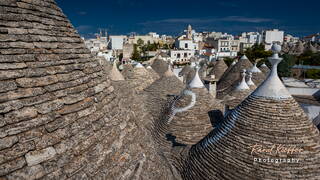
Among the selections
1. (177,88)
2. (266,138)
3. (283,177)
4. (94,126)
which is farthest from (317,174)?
(177,88)

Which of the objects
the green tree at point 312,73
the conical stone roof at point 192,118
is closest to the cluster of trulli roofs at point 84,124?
the conical stone roof at point 192,118

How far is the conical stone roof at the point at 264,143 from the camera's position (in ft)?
16.4

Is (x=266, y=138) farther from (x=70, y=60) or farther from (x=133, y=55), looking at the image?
(x=133, y=55)

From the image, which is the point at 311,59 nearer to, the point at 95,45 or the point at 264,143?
the point at 264,143

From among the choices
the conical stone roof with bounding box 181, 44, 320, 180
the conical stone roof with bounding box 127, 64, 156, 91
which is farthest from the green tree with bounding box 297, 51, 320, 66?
the conical stone roof with bounding box 181, 44, 320, 180

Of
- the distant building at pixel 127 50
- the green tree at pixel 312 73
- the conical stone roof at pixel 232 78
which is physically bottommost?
the green tree at pixel 312 73

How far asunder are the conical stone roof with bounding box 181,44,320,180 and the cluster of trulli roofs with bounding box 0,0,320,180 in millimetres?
21

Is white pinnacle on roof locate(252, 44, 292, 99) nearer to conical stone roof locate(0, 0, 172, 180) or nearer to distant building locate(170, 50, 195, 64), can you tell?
conical stone roof locate(0, 0, 172, 180)

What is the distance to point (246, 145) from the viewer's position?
210 inches

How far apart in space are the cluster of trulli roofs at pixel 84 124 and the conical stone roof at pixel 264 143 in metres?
0.02

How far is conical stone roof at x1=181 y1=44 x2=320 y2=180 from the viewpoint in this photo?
5004mm

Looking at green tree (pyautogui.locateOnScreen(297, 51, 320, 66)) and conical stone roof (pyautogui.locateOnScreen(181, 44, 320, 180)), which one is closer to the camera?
conical stone roof (pyautogui.locateOnScreen(181, 44, 320, 180))

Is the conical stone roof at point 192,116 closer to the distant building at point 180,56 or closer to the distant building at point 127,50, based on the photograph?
the distant building at point 180,56

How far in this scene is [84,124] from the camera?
2.64 metres
